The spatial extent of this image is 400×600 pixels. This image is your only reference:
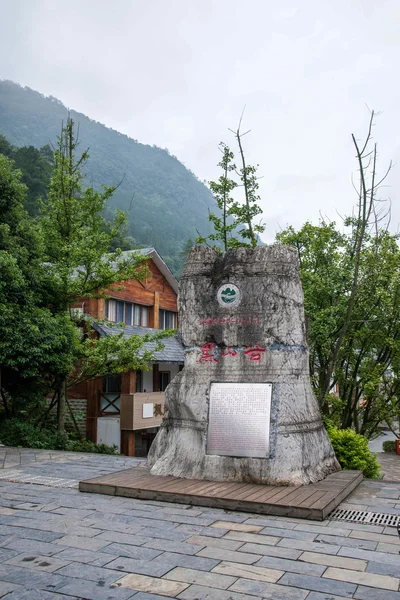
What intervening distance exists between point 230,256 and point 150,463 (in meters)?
3.09

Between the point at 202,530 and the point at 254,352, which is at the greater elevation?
the point at 254,352

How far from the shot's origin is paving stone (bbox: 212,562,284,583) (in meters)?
3.71

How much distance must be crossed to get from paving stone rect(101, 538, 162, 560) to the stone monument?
2.31 meters

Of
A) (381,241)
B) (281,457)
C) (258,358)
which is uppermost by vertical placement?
(381,241)

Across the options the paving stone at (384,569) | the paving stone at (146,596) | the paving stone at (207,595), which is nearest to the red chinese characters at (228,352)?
the paving stone at (384,569)

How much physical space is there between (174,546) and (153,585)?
81 centimetres

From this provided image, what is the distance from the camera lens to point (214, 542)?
4.47 meters

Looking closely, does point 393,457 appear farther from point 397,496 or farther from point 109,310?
point 397,496

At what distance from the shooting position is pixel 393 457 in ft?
79.0

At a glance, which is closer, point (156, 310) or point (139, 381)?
point (139, 381)

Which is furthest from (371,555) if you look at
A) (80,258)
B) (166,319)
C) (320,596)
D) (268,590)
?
(166,319)

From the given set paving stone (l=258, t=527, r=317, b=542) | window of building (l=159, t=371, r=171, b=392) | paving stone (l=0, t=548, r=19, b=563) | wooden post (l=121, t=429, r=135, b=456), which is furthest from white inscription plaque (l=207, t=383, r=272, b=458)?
window of building (l=159, t=371, r=171, b=392)

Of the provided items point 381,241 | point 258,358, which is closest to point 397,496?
point 258,358

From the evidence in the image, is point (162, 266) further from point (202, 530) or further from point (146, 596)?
point (146, 596)
